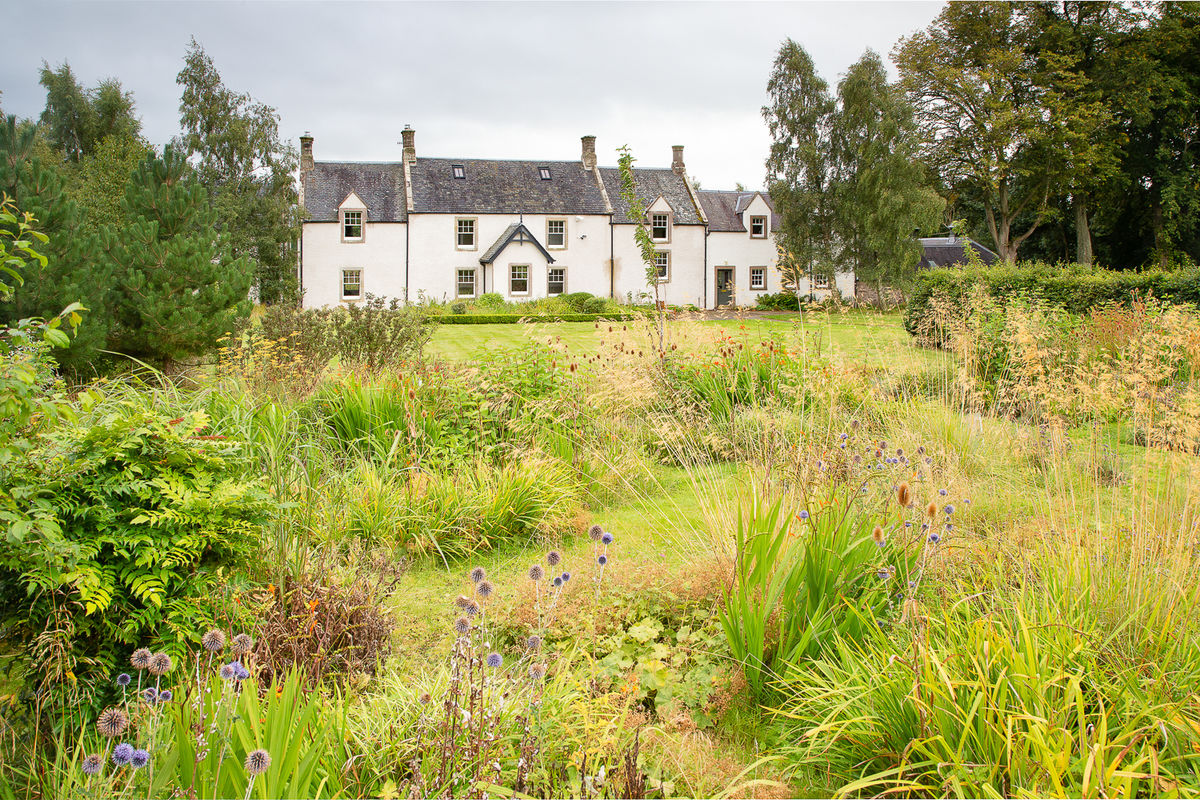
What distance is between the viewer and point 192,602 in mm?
2973

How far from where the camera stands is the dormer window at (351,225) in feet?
101

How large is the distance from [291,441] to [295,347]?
3979 millimetres

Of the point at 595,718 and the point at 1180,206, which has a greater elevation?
the point at 1180,206

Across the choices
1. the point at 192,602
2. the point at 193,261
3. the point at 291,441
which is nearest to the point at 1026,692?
the point at 192,602

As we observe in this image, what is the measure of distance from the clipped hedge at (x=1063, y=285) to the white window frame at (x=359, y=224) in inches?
874

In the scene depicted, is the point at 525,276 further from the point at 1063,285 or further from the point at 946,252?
the point at 946,252

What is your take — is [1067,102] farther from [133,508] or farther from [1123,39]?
[133,508]

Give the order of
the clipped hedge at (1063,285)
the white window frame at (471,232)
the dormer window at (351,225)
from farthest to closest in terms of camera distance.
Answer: the white window frame at (471,232)
the dormer window at (351,225)
the clipped hedge at (1063,285)

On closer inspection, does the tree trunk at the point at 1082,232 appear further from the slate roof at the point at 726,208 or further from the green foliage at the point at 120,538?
the green foliage at the point at 120,538

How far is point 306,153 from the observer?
103ft

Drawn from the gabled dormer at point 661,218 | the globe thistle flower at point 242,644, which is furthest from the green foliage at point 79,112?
the globe thistle flower at point 242,644

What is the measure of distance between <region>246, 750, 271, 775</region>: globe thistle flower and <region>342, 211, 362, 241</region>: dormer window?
3146 cm

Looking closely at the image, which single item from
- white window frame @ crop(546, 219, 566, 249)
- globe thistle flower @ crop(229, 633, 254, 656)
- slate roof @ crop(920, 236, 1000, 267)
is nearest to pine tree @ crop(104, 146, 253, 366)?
globe thistle flower @ crop(229, 633, 254, 656)

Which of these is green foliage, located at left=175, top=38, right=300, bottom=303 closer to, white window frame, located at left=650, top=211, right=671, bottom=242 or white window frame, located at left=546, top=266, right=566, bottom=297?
white window frame, located at left=546, top=266, right=566, bottom=297
